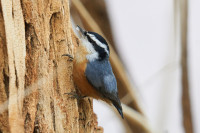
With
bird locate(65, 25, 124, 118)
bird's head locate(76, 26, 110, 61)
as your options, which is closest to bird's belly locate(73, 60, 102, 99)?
bird locate(65, 25, 124, 118)

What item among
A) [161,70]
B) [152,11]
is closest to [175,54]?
[161,70]

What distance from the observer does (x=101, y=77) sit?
332cm

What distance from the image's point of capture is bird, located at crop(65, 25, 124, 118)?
10.7ft

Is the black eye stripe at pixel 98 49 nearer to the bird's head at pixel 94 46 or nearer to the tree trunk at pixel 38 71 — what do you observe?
the bird's head at pixel 94 46

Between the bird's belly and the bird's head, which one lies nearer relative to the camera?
the bird's belly

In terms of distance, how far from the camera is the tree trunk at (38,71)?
2.44 m

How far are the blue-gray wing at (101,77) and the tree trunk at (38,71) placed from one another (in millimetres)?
157

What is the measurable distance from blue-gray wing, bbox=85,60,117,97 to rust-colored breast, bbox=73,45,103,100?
0.04 meters

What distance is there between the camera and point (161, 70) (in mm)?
3512

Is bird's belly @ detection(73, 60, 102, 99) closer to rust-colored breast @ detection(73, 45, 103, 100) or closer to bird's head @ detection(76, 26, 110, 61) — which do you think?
rust-colored breast @ detection(73, 45, 103, 100)

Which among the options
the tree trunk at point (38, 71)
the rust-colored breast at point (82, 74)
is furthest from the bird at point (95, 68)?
the tree trunk at point (38, 71)

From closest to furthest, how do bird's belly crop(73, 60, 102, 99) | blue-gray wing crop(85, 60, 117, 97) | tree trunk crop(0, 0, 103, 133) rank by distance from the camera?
tree trunk crop(0, 0, 103, 133)
bird's belly crop(73, 60, 102, 99)
blue-gray wing crop(85, 60, 117, 97)

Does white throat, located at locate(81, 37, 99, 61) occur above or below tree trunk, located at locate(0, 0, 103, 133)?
above

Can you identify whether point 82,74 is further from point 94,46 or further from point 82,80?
point 94,46
